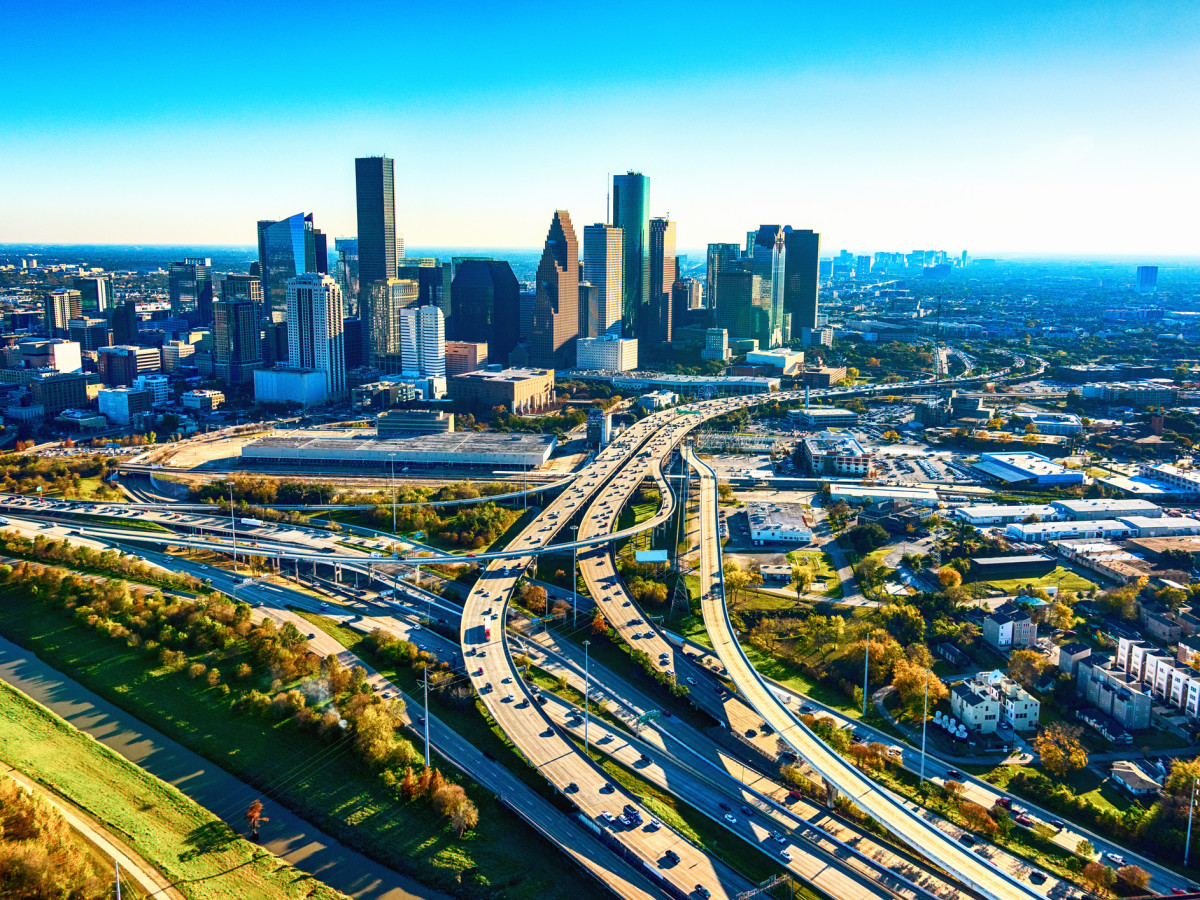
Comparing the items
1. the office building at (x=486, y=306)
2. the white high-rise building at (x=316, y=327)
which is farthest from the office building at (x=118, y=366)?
the office building at (x=486, y=306)

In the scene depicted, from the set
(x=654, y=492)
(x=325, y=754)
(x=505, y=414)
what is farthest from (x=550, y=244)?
(x=325, y=754)

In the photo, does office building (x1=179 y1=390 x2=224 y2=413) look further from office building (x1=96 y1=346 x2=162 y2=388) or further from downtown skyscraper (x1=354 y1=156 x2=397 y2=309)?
downtown skyscraper (x1=354 y1=156 x2=397 y2=309)

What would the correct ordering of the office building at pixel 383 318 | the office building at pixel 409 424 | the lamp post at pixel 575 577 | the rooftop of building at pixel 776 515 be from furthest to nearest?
the office building at pixel 383 318, the office building at pixel 409 424, the rooftop of building at pixel 776 515, the lamp post at pixel 575 577

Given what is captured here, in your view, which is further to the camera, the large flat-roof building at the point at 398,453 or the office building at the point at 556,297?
the office building at the point at 556,297

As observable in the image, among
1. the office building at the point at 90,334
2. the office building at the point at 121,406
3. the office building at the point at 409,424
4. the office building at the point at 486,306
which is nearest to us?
the office building at the point at 409,424

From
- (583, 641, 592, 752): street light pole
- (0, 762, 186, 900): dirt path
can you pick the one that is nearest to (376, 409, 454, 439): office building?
(583, 641, 592, 752): street light pole

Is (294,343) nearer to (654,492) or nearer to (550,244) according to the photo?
(550,244)

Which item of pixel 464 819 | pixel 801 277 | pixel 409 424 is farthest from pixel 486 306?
pixel 464 819

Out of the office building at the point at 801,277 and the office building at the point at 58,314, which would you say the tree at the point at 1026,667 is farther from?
the office building at the point at 58,314

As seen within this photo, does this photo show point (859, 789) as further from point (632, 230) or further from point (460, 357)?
point (632, 230)

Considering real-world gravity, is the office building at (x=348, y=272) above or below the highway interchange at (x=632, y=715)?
above
